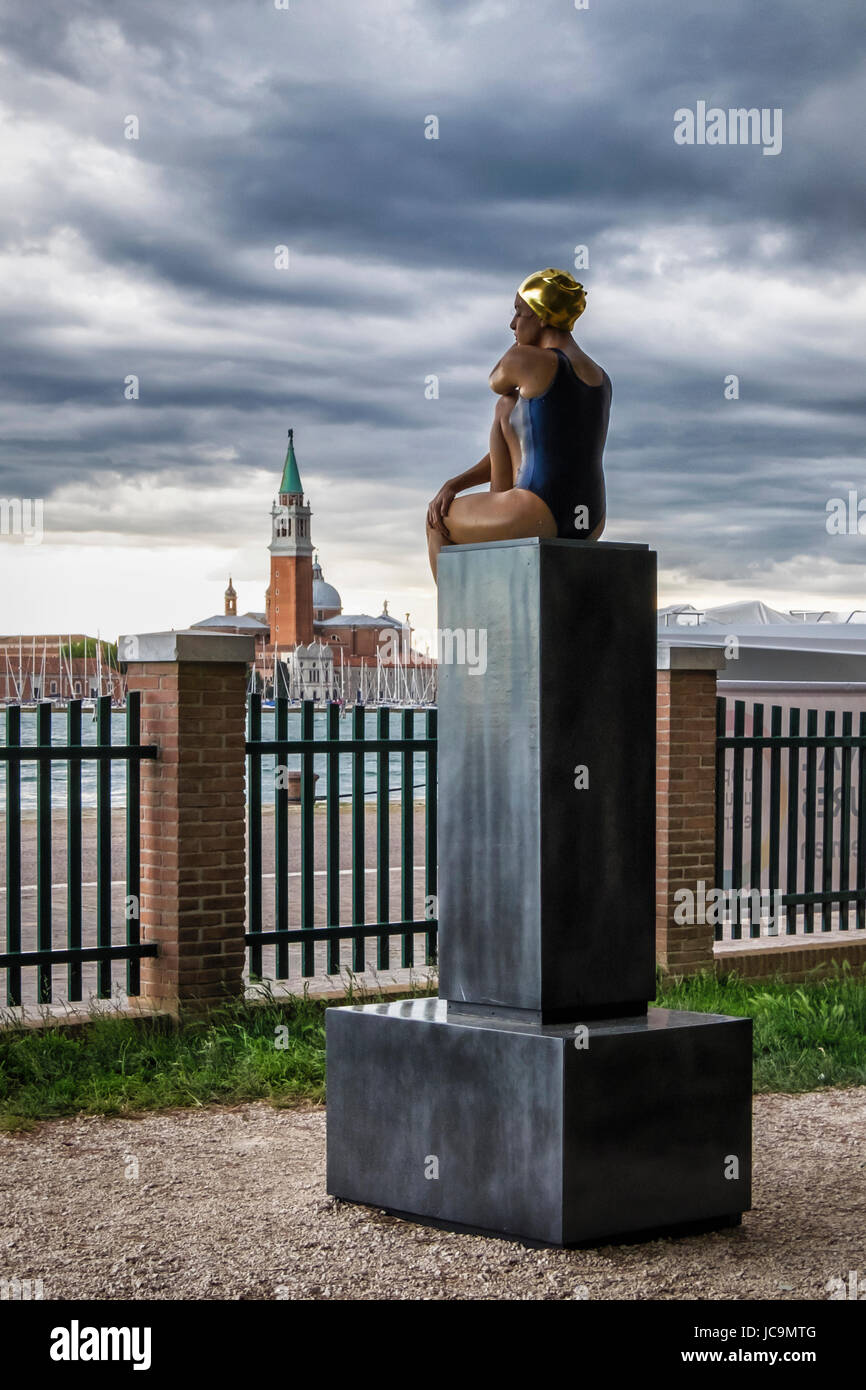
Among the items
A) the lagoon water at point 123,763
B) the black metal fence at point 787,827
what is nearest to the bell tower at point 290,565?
the lagoon water at point 123,763

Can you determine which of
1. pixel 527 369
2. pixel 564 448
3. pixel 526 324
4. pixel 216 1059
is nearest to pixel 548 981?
pixel 564 448

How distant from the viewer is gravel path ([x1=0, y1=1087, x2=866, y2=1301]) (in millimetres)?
4367

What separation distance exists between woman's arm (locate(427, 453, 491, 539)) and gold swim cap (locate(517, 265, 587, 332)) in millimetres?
535

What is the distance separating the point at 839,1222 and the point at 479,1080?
1361 millimetres

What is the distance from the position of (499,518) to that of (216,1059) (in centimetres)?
328

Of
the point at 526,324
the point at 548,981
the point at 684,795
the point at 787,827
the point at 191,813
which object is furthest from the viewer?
the point at 787,827

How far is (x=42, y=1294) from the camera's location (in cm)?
430

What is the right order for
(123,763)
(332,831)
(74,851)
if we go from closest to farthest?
(74,851)
(332,831)
(123,763)

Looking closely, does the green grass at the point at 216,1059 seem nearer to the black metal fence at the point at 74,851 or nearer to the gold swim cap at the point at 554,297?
the black metal fence at the point at 74,851

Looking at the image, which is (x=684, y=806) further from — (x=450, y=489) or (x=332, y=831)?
(x=450, y=489)

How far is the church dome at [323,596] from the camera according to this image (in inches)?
7003

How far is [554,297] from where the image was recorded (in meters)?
5.27

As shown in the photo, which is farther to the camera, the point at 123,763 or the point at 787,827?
the point at 123,763
